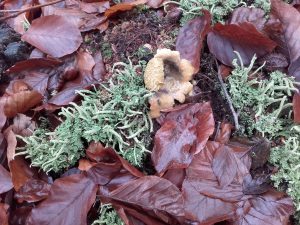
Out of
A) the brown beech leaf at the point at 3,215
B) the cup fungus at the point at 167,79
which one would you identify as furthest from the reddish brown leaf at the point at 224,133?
the brown beech leaf at the point at 3,215

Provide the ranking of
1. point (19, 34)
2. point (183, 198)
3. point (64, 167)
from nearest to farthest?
point (183, 198) < point (64, 167) < point (19, 34)

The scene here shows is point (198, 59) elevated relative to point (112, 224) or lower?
elevated

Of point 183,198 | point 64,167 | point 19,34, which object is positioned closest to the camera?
point 183,198

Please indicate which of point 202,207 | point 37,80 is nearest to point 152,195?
point 202,207

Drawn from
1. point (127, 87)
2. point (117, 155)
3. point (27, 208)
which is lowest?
point (27, 208)

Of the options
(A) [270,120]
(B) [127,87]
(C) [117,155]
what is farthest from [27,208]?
(A) [270,120]

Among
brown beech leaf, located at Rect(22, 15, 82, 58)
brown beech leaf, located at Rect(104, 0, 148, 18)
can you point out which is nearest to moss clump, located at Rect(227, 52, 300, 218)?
brown beech leaf, located at Rect(104, 0, 148, 18)

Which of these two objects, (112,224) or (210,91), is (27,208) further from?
(210,91)

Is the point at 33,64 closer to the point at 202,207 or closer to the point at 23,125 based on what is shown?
the point at 23,125
